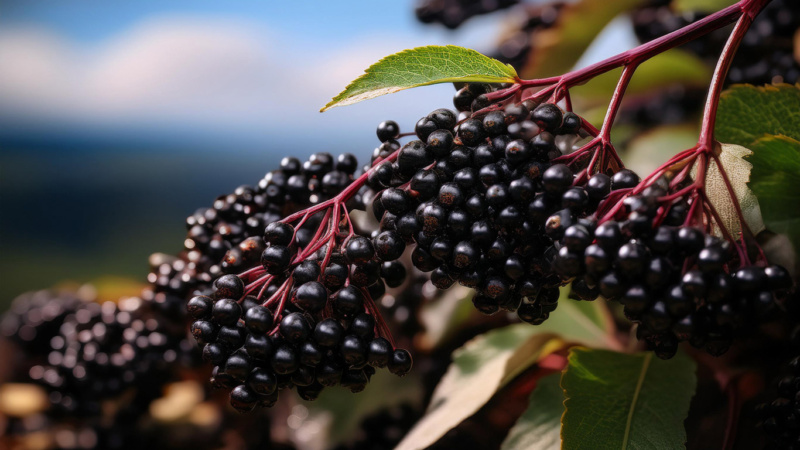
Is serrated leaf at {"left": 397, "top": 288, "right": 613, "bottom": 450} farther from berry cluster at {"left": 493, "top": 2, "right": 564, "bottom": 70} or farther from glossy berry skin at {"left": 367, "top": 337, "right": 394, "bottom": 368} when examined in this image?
berry cluster at {"left": 493, "top": 2, "right": 564, "bottom": 70}

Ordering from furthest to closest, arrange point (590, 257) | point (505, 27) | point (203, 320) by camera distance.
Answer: point (505, 27) → point (203, 320) → point (590, 257)

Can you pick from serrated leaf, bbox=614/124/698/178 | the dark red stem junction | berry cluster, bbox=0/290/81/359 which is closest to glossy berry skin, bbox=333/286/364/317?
the dark red stem junction

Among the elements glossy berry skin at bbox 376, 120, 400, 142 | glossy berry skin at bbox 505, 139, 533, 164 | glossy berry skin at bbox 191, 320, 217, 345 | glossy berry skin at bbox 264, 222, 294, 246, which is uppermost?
glossy berry skin at bbox 376, 120, 400, 142

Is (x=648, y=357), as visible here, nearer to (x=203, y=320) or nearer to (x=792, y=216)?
(x=792, y=216)

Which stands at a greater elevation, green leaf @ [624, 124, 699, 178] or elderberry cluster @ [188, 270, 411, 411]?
green leaf @ [624, 124, 699, 178]

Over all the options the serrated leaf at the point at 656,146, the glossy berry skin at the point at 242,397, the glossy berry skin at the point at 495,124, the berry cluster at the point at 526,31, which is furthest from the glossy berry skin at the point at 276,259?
the berry cluster at the point at 526,31

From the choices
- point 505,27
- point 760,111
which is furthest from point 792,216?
point 505,27

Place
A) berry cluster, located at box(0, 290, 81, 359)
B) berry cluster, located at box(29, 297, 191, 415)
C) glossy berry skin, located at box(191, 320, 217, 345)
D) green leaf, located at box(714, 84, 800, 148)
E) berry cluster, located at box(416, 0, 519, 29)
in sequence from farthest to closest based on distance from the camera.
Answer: berry cluster, located at box(416, 0, 519, 29), berry cluster, located at box(0, 290, 81, 359), berry cluster, located at box(29, 297, 191, 415), green leaf, located at box(714, 84, 800, 148), glossy berry skin, located at box(191, 320, 217, 345)

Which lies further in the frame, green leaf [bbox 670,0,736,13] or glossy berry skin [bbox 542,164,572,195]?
green leaf [bbox 670,0,736,13]
